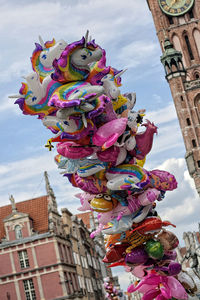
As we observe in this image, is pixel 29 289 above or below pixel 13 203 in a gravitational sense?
below

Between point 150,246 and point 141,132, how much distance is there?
1.35m

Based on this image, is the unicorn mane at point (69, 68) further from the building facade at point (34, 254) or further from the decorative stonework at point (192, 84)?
the decorative stonework at point (192, 84)

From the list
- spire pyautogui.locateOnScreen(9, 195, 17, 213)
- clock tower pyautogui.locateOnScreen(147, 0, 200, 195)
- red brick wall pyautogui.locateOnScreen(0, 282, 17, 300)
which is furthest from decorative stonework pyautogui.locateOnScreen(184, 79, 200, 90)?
red brick wall pyautogui.locateOnScreen(0, 282, 17, 300)

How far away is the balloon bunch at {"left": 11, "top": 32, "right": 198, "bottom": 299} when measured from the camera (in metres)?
5.70

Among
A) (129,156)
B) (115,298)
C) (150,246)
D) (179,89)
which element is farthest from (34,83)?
(179,89)

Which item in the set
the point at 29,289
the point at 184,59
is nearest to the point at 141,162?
the point at 29,289

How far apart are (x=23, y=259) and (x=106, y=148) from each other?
31.8m

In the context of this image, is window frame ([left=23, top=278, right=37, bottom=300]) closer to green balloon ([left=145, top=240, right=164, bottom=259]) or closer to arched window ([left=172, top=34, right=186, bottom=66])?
green balloon ([left=145, top=240, right=164, bottom=259])

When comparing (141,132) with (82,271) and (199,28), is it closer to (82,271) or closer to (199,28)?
(82,271)

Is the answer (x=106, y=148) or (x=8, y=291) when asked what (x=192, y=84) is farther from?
(x=106, y=148)

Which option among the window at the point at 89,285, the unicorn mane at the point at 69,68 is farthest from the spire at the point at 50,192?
the unicorn mane at the point at 69,68

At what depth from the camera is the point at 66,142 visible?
6023 millimetres

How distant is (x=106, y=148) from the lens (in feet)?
18.8

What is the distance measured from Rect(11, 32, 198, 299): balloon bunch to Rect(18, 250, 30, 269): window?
30.9 metres
